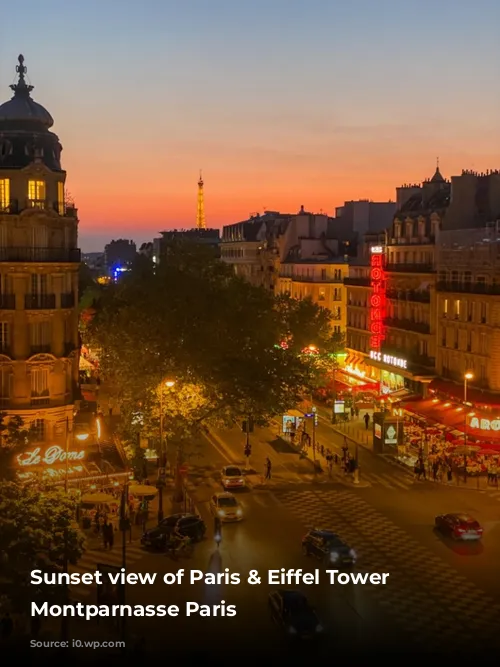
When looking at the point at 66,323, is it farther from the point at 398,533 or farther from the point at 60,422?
the point at 398,533

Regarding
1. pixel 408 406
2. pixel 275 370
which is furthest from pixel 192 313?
pixel 408 406

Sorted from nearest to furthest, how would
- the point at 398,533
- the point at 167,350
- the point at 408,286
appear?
the point at 398,533 → the point at 167,350 → the point at 408,286

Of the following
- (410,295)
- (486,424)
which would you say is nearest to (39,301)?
(486,424)

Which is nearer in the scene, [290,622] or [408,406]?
[290,622]

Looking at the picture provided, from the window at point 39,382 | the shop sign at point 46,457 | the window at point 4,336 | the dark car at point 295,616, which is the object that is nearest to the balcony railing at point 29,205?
the window at point 4,336

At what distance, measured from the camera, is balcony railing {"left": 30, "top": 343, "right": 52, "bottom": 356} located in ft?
156

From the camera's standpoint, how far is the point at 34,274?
47438mm

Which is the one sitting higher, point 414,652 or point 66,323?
point 66,323

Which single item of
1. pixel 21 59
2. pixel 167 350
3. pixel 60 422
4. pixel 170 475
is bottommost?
pixel 170 475

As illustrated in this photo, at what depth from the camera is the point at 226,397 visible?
48.8m

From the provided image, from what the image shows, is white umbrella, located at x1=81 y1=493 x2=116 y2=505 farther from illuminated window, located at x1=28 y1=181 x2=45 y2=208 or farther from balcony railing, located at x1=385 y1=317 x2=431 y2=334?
balcony railing, located at x1=385 y1=317 x2=431 y2=334

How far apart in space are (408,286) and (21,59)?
3780 cm

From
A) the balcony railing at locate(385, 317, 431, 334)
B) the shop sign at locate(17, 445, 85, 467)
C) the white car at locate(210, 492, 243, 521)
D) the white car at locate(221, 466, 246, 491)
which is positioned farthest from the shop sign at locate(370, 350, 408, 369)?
the shop sign at locate(17, 445, 85, 467)

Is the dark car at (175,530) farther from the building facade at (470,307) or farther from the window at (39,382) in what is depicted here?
the building facade at (470,307)
